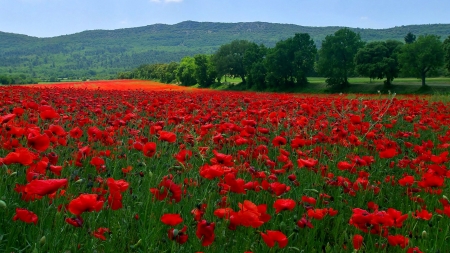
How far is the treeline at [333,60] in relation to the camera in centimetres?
4234

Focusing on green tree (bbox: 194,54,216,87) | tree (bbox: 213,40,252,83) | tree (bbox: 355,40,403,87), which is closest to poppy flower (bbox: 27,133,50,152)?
tree (bbox: 355,40,403,87)

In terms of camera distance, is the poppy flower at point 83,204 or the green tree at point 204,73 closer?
the poppy flower at point 83,204

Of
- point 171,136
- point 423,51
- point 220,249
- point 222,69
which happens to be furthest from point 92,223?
point 222,69

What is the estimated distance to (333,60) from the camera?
47344mm

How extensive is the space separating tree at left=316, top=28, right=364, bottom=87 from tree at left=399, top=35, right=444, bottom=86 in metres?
6.41

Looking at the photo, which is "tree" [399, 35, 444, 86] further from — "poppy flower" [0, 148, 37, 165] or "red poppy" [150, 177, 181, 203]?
"poppy flower" [0, 148, 37, 165]

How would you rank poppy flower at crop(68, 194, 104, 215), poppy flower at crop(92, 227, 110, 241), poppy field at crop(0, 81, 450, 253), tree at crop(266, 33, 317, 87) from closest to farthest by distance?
1. poppy flower at crop(68, 194, 104, 215)
2. poppy flower at crop(92, 227, 110, 241)
3. poppy field at crop(0, 81, 450, 253)
4. tree at crop(266, 33, 317, 87)

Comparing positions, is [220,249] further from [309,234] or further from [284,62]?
[284,62]

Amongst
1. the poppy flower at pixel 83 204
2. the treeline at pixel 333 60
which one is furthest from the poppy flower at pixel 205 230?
the treeline at pixel 333 60

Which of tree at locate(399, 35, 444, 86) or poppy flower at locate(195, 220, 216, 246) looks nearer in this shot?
poppy flower at locate(195, 220, 216, 246)

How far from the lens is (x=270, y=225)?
3303mm

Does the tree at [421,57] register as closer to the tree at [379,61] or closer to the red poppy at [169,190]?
the tree at [379,61]

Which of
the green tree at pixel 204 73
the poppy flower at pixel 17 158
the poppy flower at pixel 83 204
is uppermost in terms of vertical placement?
the poppy flower at pixel 17 158

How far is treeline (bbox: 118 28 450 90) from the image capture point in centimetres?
4234
